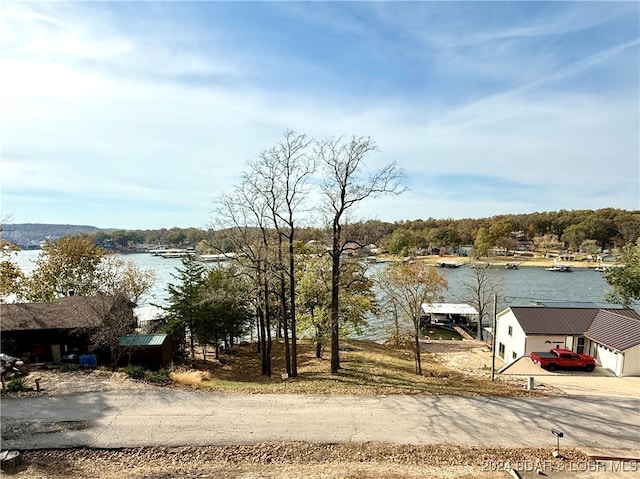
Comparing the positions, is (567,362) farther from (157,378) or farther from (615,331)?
(157,378)

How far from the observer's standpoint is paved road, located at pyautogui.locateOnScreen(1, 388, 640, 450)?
9.54 m

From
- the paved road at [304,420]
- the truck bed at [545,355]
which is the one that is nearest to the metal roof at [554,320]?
the truck bed at [545,355]

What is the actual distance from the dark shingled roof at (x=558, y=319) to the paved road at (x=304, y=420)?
37.5ft

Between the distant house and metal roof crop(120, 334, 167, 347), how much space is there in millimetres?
1281

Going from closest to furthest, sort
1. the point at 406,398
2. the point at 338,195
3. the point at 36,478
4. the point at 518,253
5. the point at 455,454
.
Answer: the point at 36,478
the point at 455,454
the point at 406,398
the point at 338,195
the point at 518,253

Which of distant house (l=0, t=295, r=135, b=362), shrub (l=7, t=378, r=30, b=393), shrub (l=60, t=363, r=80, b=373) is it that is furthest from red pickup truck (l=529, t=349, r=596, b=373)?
shrub (l=7, t=378, r=30, b=393)

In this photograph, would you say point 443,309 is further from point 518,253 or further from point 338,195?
point 518,253

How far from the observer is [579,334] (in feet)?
75.5

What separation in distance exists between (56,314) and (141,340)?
16.2 ft

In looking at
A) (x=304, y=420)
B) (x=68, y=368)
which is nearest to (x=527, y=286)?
(x=304, y=420)

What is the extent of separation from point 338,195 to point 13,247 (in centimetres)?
1953

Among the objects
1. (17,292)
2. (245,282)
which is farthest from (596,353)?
(17,292)

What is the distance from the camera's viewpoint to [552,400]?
12414 mm

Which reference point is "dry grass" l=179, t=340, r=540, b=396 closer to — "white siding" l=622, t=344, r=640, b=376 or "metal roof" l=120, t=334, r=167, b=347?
"metal roof" l=120, t=334, r=167, b=347
